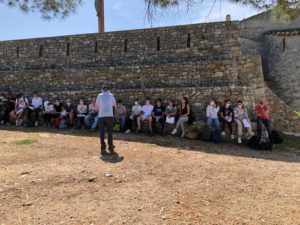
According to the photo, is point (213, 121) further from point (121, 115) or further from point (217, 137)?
point (121, 115)

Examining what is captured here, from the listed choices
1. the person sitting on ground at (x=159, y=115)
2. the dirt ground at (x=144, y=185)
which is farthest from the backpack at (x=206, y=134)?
the person sitting on ground at (x=159, y=115)

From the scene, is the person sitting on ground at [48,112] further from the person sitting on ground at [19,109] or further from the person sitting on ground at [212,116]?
the person sitting on ground at [212,116]

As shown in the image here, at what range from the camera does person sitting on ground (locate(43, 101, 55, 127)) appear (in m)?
11.5

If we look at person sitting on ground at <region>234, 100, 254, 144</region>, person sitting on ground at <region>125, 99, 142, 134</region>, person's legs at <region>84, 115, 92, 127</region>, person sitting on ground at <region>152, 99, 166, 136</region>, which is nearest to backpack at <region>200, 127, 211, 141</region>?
person sitting on ground at <region>234, 100, 254, 144</region>

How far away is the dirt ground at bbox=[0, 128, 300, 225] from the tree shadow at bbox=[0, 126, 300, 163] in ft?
0.42

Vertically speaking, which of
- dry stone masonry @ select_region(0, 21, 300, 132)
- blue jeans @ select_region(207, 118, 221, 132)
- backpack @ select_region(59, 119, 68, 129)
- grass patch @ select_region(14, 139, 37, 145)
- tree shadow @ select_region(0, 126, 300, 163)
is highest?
dry stone masonry @ select_region(0, 21, 300, 132)

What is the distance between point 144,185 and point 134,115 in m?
5.48

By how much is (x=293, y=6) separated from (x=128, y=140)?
17.8ft

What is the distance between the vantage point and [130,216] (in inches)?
169

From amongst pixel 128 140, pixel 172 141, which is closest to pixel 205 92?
pixel 172 141

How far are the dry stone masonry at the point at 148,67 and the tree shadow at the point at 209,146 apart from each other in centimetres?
176

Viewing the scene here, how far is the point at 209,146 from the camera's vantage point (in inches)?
368

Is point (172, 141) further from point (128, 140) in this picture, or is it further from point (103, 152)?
point (103, 152)

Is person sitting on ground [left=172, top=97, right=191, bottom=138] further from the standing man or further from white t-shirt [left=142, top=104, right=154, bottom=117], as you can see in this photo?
the standing man
